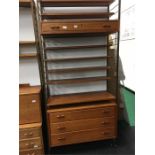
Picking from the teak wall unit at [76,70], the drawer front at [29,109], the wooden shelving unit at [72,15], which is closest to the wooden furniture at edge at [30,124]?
the drawer front at [29,109]

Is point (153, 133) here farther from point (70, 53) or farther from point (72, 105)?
point (70, 53)

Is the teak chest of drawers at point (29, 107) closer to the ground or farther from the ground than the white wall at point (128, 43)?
closer to the ground

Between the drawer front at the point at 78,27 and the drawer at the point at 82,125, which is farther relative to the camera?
the drawer at the point at 82,125

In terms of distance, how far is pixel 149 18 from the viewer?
854 millimetres

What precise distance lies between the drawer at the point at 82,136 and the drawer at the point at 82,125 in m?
0.06

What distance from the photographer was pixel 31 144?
1.99 m

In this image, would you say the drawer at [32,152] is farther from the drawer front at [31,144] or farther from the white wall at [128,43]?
the white wall at [128,43]

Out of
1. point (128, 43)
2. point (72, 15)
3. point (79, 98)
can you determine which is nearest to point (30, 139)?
point (79, 98)

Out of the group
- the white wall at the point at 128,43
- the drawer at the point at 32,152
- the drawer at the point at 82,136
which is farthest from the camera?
the white wall at the point at 128,43

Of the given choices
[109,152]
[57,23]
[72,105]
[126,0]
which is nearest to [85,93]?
[72,105]

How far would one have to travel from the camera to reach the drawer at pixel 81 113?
206 cm

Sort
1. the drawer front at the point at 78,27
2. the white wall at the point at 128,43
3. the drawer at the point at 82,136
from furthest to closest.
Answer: the white wall at the point at 128,43
the drawer at the point at 82,136
the drawer front at the point at 78,27

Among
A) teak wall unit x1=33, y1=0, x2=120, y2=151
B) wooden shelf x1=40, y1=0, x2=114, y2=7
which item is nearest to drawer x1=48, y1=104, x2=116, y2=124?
teak wall unit x1=33, y1=0, x2=120, y2=151

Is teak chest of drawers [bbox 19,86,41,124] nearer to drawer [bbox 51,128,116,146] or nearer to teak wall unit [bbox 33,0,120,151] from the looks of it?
teak wall unit [bbox 33,0,120,151]
